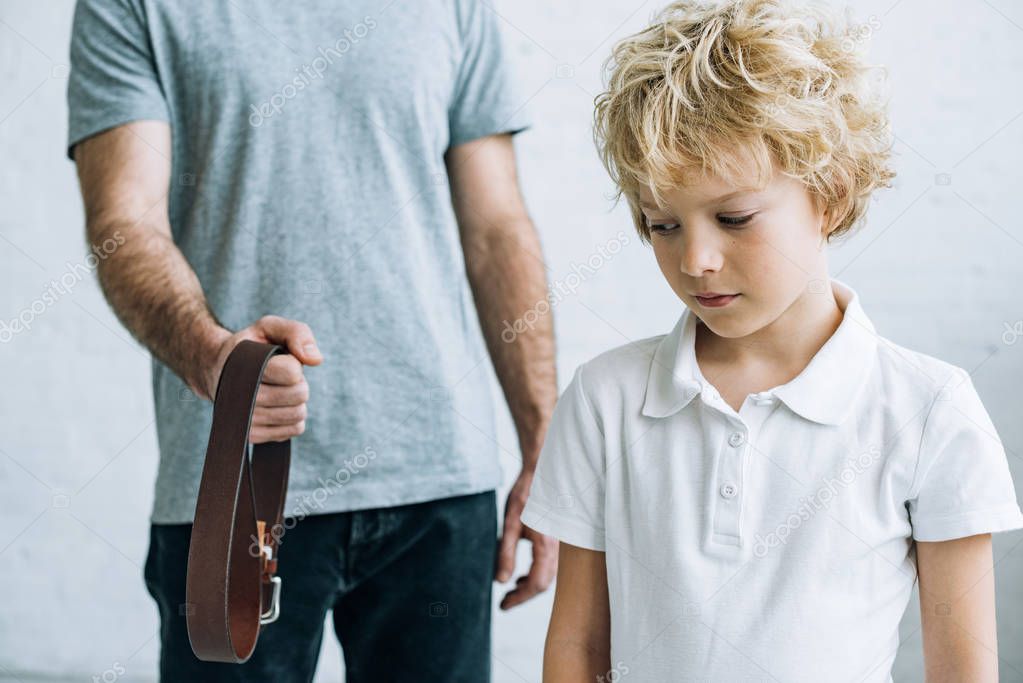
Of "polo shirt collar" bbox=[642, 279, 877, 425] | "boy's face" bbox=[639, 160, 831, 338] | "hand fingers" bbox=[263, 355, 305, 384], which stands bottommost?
"hand fingers" bbox=[263, 355, 305, 384]

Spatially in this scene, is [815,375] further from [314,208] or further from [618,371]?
[314,208]

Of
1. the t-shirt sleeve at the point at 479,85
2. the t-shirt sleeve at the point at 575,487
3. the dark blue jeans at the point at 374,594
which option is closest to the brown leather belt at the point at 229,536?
the dark blue jeans at the point at 374,594

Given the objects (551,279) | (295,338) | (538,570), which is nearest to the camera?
(295,338)

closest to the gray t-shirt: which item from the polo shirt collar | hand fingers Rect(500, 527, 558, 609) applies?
hand fingers Rect(500, 527, 558, 609)

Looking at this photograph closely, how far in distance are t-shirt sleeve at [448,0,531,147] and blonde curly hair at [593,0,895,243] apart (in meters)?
0.38

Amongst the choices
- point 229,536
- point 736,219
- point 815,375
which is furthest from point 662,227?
point 229,536

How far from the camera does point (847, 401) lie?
787mm

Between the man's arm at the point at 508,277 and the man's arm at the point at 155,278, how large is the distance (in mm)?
364

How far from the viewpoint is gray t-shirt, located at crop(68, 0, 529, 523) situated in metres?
1.08

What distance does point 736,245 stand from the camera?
29.4 inches

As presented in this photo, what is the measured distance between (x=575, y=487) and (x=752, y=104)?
0.35 m

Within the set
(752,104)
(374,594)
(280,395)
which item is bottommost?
(374,594)

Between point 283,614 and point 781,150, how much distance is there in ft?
2.29

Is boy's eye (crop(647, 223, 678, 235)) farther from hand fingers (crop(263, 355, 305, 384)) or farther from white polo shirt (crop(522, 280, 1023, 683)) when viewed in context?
hand fingers (crop(263, 355, 305, 384))
